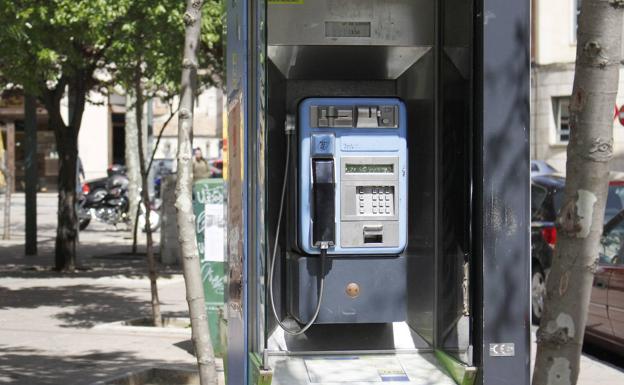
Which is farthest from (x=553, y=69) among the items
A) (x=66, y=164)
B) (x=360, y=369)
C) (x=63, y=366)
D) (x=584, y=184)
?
(x=584, y=184)

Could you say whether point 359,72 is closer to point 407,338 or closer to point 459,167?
point 459,167

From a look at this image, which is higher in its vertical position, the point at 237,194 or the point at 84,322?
the point at 237,194

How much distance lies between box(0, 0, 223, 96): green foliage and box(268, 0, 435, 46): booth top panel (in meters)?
6.28

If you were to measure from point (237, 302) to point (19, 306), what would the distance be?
783 centimetres

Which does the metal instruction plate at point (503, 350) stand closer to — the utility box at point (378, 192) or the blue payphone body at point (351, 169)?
the utility box at point (378, 192)

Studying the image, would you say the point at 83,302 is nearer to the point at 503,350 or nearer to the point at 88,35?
the point at 88,35

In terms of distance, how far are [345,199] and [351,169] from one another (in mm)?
162

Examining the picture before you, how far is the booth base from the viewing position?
17.8ft

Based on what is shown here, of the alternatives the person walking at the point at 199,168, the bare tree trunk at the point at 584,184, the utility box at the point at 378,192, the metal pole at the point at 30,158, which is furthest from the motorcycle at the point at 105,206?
the bare tree trunk at the point at 584,184

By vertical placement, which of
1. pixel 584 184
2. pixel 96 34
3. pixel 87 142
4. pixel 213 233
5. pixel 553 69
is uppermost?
pixel 553 69

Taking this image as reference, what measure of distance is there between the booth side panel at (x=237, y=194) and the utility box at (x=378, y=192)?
1cm

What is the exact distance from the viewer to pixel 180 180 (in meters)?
6.36

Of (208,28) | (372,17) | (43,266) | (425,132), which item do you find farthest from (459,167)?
(43,266)

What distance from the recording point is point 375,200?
18.6 ft
